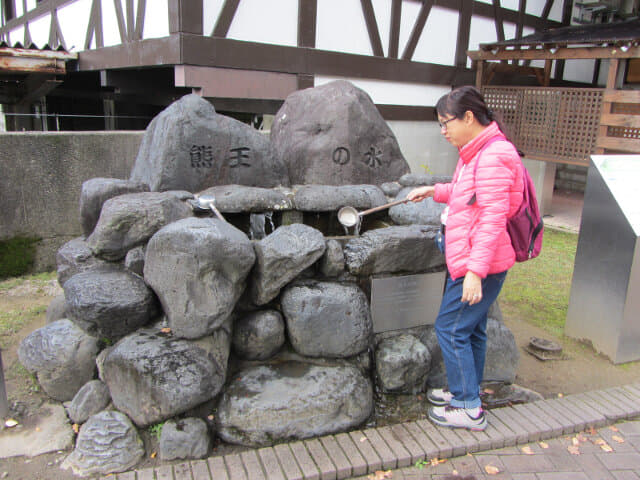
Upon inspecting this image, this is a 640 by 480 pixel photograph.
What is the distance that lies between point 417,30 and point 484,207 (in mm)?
7228

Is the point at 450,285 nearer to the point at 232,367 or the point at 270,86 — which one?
the point at 232,367

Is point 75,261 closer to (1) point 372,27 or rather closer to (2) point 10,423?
(2) point 10,423

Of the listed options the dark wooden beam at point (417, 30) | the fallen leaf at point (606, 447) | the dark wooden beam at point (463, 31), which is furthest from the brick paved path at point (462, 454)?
the dark wooden beam at point (463, 31)

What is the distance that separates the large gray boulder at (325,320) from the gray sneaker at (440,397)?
0.51m

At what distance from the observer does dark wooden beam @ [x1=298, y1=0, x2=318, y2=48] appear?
7234mm

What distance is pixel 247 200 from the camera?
3695 mm

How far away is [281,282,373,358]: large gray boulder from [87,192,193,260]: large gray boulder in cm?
88

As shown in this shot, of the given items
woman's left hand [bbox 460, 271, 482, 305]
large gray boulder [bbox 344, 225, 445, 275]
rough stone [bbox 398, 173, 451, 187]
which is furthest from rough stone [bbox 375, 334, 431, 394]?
rough stone [bbox 398, 173, 451, 187]

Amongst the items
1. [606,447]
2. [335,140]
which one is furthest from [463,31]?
[606,447]

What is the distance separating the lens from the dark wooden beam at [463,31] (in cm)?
921

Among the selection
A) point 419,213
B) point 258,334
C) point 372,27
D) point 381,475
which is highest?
point 372,27

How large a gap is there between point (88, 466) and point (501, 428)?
2.16m

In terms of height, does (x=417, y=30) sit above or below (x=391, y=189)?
above

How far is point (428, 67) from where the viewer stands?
8.95 meters
